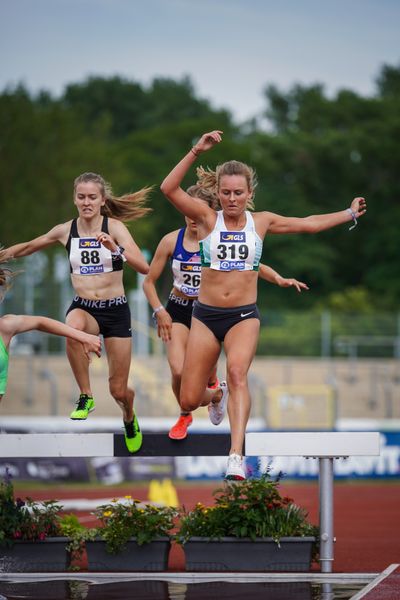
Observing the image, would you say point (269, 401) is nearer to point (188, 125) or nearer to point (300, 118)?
point (300, 118)

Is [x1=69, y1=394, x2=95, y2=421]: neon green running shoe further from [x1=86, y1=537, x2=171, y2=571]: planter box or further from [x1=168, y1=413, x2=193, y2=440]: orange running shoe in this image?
[x1=86, y1=537, x2=171, y2=571]: planter box

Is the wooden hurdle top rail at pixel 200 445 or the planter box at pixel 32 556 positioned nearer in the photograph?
the wooden hurdle top rail at pixel 200 445

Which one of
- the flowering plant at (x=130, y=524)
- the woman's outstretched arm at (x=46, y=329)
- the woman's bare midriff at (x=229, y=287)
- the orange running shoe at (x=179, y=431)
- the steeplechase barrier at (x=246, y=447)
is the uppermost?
the woman's bare midriff at (x=229, y=287)

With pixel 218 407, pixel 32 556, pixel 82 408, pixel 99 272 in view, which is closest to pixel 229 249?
pixel 99 272

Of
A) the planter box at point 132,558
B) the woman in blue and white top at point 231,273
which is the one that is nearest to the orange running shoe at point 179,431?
the woman in blue and white top at point 231,273

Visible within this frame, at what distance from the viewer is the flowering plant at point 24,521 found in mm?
9602

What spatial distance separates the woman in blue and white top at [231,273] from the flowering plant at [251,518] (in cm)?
103

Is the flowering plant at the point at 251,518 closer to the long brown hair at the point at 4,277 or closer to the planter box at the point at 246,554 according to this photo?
the planter box at the point at 246,554

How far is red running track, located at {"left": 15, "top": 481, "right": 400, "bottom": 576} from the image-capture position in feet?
35.6

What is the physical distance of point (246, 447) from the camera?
9305 millimetres

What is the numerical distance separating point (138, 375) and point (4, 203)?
14.6m

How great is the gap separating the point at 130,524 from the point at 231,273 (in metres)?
2.45

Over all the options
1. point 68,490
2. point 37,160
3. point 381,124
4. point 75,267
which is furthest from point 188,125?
point 75,267

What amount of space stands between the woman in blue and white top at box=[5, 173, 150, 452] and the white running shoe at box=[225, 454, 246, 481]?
1.16 meters
